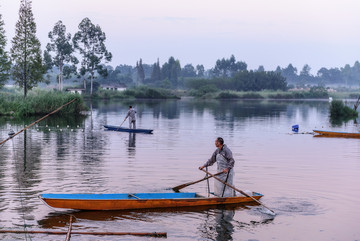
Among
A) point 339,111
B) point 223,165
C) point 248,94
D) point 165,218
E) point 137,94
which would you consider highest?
point 248,94

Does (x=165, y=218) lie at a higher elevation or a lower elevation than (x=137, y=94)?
lower

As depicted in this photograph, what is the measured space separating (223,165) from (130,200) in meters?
3.28

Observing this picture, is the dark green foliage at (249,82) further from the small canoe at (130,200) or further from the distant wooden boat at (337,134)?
the small canoe at (130,200)

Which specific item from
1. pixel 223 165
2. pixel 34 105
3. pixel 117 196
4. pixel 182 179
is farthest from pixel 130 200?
Answer: pixel 34 105

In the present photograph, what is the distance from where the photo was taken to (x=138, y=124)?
50.5 meters

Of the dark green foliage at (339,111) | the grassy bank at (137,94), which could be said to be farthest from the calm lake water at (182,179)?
the grassy bank at (137,94)

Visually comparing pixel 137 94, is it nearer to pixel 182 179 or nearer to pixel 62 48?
pixel 62 48

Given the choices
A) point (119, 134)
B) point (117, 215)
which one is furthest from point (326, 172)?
point (119, 134)

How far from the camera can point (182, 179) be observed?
2103 cm

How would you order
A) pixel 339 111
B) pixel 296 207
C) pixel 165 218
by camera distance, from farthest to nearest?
1. pixel 339 111
2. pixel 296 207
3. pixel 165 218

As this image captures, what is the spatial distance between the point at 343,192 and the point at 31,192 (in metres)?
11.8

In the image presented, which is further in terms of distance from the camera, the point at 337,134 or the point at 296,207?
the point at 337,134

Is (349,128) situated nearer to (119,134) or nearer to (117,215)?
(119,134)

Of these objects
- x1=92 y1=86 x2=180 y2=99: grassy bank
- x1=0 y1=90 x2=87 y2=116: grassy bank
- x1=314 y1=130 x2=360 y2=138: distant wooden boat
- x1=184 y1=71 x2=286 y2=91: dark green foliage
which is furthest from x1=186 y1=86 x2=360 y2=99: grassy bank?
x1=314 y1=130 x2=360 y2=138: distant wooden boat
